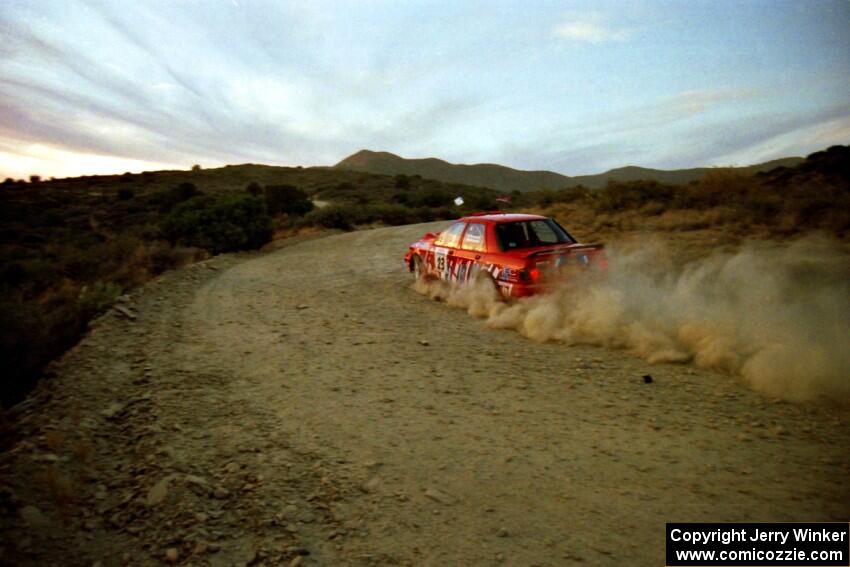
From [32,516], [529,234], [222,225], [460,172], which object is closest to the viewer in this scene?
[32,516]

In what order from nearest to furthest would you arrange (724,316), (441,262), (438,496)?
(438,496) → (724,316) → (441,262)

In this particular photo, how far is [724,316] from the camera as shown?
17.7ft

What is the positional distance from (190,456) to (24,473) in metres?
0.98

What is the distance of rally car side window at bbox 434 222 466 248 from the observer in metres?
8.11

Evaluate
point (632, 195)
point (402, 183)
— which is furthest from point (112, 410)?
point (402, 183)

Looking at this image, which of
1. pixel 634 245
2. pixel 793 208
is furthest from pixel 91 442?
pixel 793 208

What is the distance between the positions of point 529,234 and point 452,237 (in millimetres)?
1482

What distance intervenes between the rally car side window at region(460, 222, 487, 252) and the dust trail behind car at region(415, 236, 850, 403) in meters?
0.63

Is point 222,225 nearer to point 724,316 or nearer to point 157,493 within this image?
point 157,493

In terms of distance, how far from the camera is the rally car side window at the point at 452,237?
8109 mm

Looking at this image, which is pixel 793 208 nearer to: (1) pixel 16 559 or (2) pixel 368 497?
(2) pixel 368 497

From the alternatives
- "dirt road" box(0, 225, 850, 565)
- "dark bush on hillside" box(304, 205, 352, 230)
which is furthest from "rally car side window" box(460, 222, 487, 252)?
"dark bush on hillside" box(304, 205, 352, 230)

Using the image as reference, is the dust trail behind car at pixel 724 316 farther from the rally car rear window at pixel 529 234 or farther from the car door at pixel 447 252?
the rally car rear window at pixel 529 234

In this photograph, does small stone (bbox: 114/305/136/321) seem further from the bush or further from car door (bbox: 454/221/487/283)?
the bush
